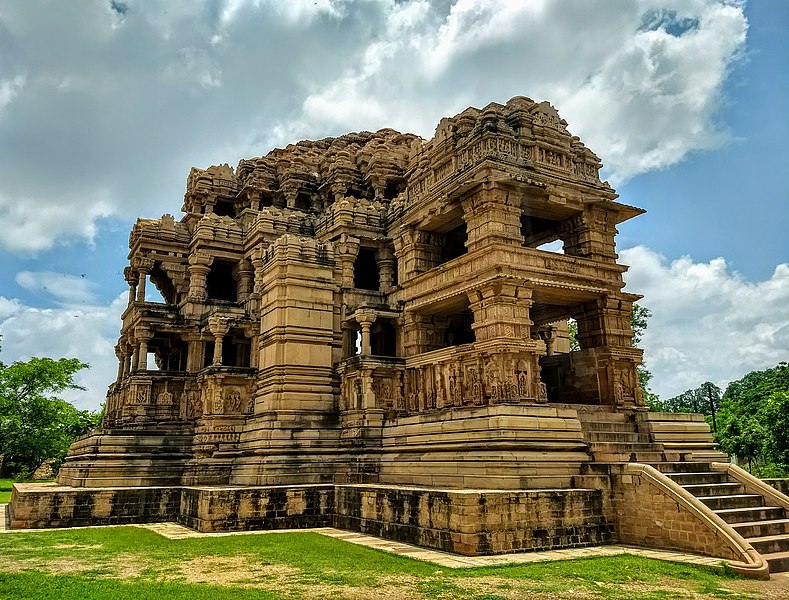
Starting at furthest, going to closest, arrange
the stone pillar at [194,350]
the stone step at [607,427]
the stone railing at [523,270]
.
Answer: the stone pillar at [194,350] < the stone railing at [523,270] < the stone step at [607,427]

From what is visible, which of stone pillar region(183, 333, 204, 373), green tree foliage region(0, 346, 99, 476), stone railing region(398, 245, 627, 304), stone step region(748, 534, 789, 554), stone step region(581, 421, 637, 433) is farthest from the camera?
green tree foliage region(0, 346, 99, 476)

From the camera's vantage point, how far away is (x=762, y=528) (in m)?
12.0

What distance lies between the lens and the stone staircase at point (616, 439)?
1417 cm

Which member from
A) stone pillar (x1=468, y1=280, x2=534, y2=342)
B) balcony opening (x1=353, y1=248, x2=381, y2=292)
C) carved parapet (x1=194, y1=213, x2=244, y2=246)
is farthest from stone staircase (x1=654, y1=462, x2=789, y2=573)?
carved parapet (x1=194, y1=213, x2=244, y2=246)

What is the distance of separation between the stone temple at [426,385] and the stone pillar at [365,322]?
45 mm

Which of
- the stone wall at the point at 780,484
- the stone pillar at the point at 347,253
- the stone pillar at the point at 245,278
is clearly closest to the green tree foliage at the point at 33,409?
the stone pillar at the point at 245,278

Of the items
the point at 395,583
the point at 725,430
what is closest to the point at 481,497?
the point at 395,583

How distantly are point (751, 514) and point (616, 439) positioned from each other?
3594 millimetres

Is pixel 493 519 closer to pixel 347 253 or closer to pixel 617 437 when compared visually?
pixel 617 437

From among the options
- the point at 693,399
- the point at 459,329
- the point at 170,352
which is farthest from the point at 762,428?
the point at 693,399

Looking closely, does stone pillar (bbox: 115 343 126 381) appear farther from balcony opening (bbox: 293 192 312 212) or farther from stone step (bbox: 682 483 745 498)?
stone step (bbox: 682 483 745 498)

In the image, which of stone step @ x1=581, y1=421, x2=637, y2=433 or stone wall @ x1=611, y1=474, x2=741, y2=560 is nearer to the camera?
stone wall @ x1=611, y1=474, x2=741, y2=560

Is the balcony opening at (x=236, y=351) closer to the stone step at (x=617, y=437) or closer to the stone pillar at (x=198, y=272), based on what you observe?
the stone pillar at (x=198, y=272)

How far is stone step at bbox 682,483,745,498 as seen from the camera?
1295cm
